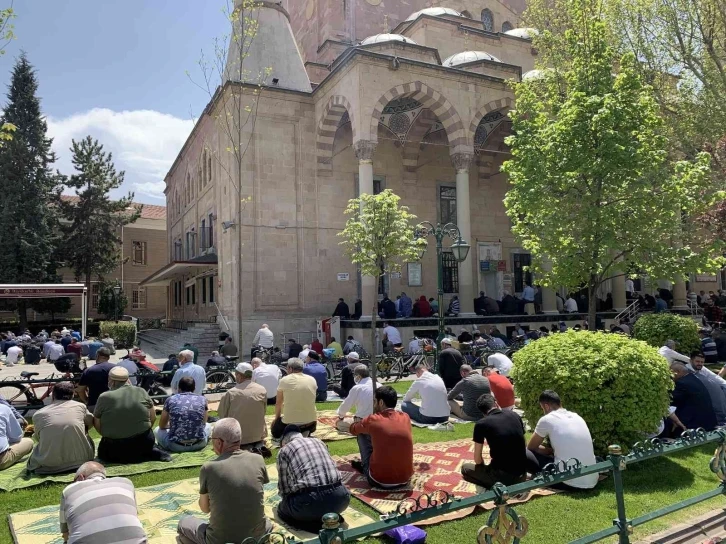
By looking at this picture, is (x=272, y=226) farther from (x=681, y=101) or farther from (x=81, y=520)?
(x=81, y=520)

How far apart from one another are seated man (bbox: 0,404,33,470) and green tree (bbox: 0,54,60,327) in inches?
1124

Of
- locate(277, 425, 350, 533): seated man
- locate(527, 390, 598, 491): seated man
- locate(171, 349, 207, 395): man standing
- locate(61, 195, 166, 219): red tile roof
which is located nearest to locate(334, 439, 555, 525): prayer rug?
locate(527, 390, 598, 491): seated man

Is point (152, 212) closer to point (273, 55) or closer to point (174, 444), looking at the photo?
point (273, 55)

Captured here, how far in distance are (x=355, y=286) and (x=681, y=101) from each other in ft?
41.7

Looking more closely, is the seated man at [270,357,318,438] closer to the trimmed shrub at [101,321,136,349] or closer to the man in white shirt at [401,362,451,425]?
the man in white shirt at [401,362,451,425]

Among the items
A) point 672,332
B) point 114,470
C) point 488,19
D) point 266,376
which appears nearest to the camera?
point 114,470

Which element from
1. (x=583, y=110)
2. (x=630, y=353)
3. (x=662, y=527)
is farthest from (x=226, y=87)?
(x=662, y=527)

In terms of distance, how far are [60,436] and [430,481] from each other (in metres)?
4.09

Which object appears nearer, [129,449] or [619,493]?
[619,493]

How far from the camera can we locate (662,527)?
14.5 feet

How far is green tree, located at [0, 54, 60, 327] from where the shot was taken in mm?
30062

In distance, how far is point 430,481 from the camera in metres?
5.55

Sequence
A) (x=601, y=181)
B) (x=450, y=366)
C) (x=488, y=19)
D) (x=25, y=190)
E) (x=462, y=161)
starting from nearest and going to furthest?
(x=450, y=366)
(x=601, y=181)
(x=462, y=161)
(x=488, y=19)
(x=25, y=190)

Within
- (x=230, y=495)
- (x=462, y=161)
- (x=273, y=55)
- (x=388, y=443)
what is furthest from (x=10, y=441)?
(x=273, y=55)
